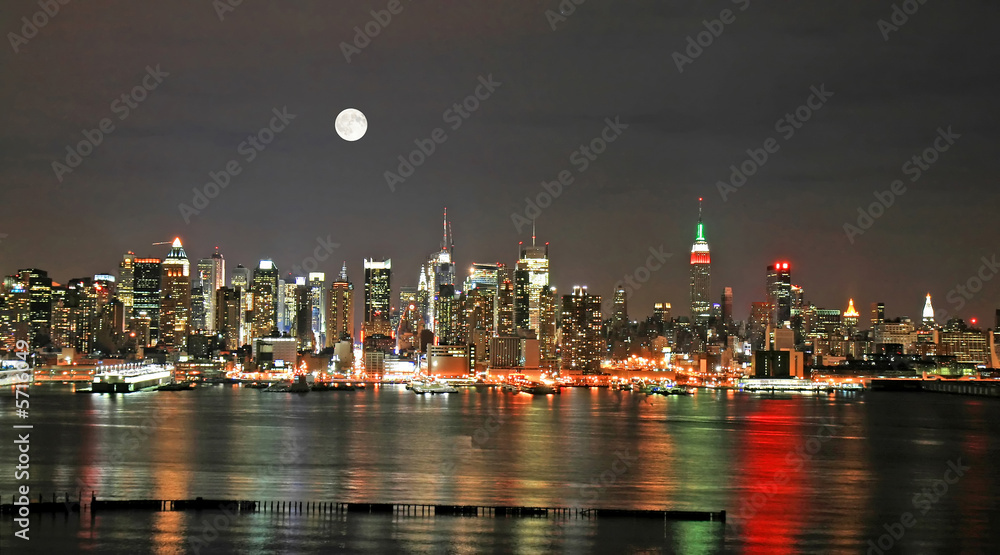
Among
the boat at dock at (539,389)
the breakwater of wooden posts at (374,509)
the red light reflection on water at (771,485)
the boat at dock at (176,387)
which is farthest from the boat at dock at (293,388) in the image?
the breakwater of wooden posts at (374,509)

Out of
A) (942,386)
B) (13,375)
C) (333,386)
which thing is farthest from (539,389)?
(13,375)

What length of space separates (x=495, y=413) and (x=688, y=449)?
38.1m

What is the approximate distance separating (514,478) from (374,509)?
Answer: 11122 millimetres

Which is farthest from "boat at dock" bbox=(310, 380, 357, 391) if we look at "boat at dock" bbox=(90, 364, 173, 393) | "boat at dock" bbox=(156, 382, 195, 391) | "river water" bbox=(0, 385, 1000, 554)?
"river water" bbox=(0, 385, 1000, 554)

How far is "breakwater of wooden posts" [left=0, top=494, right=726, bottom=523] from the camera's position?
1323 inches

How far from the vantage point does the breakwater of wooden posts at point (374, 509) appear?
33594mm

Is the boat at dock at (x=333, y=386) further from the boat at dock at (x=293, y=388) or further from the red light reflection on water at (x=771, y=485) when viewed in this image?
the red light reflection on water at (x=771, y=485)

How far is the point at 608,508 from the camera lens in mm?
35500

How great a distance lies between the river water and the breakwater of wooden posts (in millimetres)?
754

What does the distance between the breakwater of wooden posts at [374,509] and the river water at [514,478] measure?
0.75 m

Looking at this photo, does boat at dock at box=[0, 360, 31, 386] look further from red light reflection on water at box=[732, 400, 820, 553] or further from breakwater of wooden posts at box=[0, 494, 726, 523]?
breakwater of wooden posts at box=[0, 494, 726, 523]

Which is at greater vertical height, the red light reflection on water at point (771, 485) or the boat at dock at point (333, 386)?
the red light reflection on water at point (771, 485)

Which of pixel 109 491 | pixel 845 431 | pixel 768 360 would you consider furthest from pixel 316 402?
pixel 768 360

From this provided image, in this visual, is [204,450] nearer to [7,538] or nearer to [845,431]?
[7,538]
